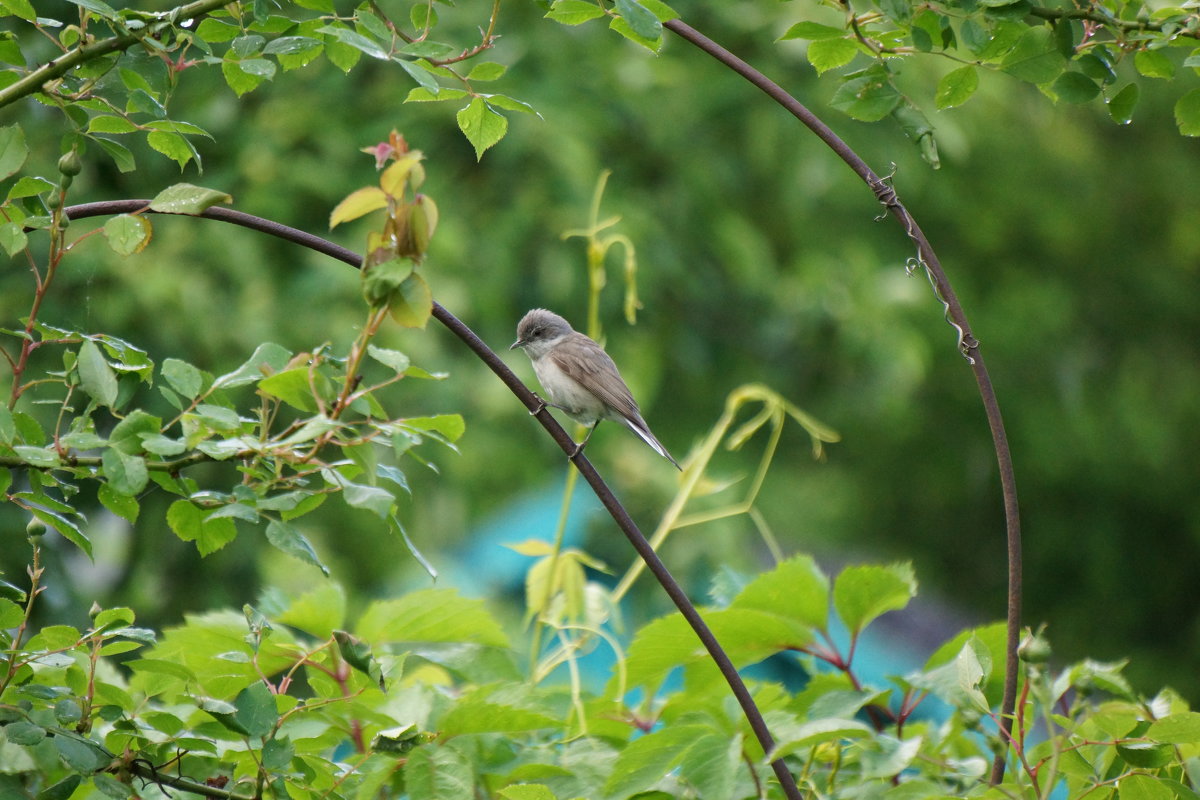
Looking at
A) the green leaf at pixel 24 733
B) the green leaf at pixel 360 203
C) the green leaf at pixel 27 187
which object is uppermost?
the green leaf at pixel 360 203

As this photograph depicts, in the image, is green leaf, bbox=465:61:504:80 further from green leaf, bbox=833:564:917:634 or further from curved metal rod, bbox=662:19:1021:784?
green leaf, bbox=833:564:917:634

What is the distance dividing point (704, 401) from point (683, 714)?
195 inches

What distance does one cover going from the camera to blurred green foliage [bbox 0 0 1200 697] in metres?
4.78

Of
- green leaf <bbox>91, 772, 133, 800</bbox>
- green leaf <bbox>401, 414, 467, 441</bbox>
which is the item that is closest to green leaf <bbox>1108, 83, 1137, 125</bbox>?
green leaf <bbox>401, 414, 467, 441</bbox>

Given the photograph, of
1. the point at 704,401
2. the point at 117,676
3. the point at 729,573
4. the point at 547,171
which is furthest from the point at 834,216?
the point at 117,676

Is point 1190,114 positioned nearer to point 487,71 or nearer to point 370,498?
point 487,71

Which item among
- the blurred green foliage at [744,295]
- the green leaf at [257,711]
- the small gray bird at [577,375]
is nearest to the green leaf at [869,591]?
the green leaf at [257,711]

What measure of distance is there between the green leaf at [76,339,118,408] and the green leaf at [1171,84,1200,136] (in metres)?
1.24

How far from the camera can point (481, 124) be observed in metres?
1.38

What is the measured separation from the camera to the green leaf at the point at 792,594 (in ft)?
5.15

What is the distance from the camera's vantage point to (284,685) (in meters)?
1.33

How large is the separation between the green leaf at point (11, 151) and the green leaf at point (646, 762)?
2.95 feet

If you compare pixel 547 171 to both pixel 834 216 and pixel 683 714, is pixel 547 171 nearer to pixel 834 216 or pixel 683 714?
pixel 834 216

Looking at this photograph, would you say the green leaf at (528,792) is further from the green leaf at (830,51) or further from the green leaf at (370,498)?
the green leaf at (830,51)
